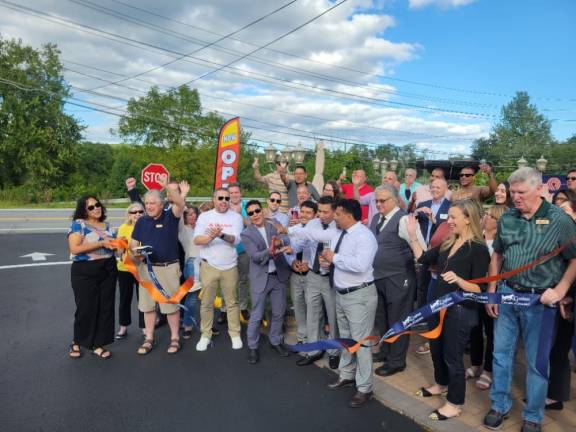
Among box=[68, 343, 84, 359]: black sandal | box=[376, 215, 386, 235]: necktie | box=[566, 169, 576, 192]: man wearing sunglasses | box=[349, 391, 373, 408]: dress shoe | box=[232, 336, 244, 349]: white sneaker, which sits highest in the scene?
box=[566, 169, 576, 192]: man wearing sunglasses

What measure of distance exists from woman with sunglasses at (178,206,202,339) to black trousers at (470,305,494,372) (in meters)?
3.50

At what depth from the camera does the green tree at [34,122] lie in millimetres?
36719

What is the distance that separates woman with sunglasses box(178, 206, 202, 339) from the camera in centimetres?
572

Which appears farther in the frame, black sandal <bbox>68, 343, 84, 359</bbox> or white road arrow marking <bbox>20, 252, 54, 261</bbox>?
white road arrow marking <bbox>20, 252, 54, 261</bbox>

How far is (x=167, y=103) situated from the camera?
58.9 metres

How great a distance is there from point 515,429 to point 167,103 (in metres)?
61.3

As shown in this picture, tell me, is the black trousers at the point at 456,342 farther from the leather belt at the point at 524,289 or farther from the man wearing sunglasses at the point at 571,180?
the man wearing sunglasses at the point at 571,180

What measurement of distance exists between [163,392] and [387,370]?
7.76ft

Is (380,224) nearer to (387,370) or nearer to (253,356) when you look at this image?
(387,370)

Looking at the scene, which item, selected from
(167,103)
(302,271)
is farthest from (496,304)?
(167,103)

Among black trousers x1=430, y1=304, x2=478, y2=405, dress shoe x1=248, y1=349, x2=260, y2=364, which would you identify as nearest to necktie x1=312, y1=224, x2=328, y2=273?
dress shoe x1=248, y1=349, x2=260, y2=364

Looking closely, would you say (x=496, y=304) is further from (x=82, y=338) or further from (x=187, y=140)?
(x=187, y=140)

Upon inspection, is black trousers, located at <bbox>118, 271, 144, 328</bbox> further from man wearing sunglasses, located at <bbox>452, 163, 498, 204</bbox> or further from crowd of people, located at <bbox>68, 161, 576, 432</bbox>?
man wearing sunglasses, located at <bbox>452, 163, 498, 204</bbox>

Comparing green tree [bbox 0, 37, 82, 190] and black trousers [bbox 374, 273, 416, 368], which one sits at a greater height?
green tree [bbox 0, 37, 82, 190]
